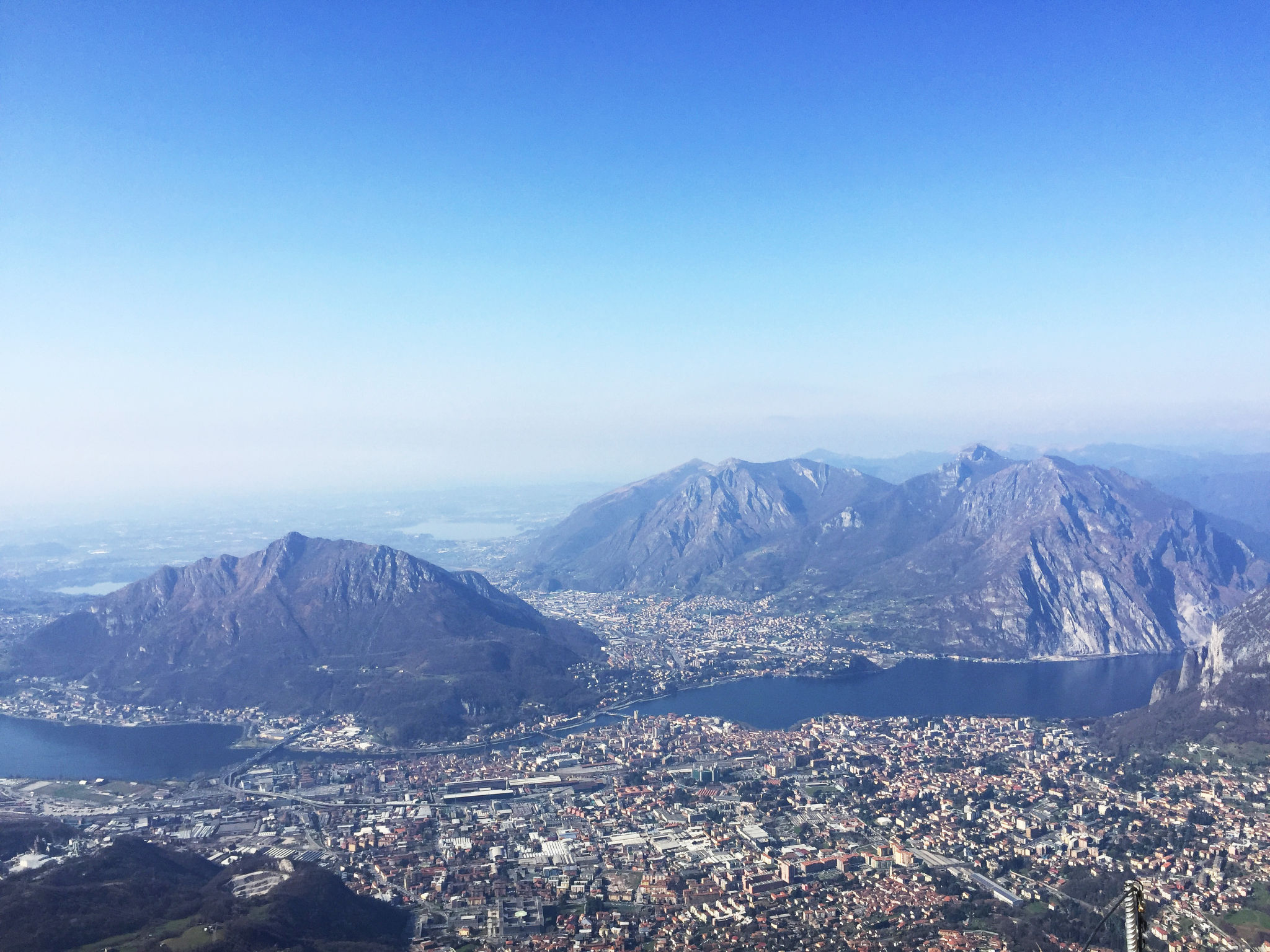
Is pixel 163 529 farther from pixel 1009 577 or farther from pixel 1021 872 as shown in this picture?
pixel 1021 872

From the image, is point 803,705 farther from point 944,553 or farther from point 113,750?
point 944,553

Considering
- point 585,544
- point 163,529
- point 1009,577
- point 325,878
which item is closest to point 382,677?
point 325,878

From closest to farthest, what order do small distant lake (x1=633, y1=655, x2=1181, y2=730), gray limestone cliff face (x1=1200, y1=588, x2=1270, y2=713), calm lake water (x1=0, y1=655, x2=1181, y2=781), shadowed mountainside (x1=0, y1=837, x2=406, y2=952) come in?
1. shadowed mountainside (x1=0, y1=837, x2=406, y2=952)
2. gray limestone cliff face (x1=1200, y1=588, x2=1270, y2=713)
3. calm lake water (x1=0, y1=655, x2=1181, y2=781)
4. small distant lake (x1=633, y1=655, x2=1181, y2=730)

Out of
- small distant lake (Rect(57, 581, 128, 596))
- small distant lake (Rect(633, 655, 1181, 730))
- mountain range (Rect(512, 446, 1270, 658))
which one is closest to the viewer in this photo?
small distant lake (Rect(633, 655, 1181, 730))

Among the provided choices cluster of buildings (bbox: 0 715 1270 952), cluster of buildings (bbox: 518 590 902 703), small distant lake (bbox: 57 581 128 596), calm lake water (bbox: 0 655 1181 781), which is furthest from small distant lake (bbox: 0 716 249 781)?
small distant lake (bbox: 57 581 128 596)

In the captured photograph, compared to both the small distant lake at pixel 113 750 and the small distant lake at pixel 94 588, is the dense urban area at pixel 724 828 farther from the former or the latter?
the small distant lake at pixel 94 588

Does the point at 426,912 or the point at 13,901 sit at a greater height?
the point at 13,901

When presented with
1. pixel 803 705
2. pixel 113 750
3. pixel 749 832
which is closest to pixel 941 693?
pixel 803 705

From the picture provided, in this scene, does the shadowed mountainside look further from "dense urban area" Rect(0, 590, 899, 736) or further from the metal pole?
the metal pole
